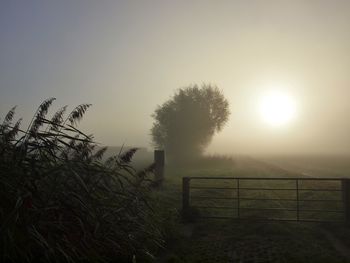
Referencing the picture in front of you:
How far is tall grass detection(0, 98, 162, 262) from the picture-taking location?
672cm

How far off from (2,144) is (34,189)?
1.20 metres

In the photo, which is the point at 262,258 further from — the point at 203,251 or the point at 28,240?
the point at 28,240

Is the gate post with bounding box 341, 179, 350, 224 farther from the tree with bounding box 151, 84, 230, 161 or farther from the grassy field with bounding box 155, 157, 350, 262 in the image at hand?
the tree with bounding box 151, 84, 230, 161

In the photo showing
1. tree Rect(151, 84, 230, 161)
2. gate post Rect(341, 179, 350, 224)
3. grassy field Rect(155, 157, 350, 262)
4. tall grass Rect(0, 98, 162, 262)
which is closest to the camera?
tall grass Rect(0, 98, 162, 262)

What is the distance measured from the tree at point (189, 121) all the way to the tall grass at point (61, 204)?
46.0m

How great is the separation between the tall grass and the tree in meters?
46.0

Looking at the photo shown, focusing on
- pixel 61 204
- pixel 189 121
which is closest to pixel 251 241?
pixel 61 204

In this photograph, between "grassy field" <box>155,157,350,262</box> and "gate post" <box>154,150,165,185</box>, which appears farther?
"gate post" <box>154,150,165,185</box>

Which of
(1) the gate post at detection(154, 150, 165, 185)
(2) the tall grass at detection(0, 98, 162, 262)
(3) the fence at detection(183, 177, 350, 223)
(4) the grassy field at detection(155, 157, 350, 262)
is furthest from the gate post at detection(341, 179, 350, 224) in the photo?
(1) the gate post at detection(154, 150, 165, 185)

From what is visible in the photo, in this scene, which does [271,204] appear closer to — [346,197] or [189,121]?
[346,197]

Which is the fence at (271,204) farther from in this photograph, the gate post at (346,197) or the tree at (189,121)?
the tree at (189,121)

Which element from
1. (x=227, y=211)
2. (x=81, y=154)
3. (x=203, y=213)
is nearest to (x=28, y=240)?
(x=81, y=154)

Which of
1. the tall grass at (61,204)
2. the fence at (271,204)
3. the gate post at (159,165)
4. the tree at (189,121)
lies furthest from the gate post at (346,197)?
the tree at (189,121)

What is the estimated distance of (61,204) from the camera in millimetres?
7324
